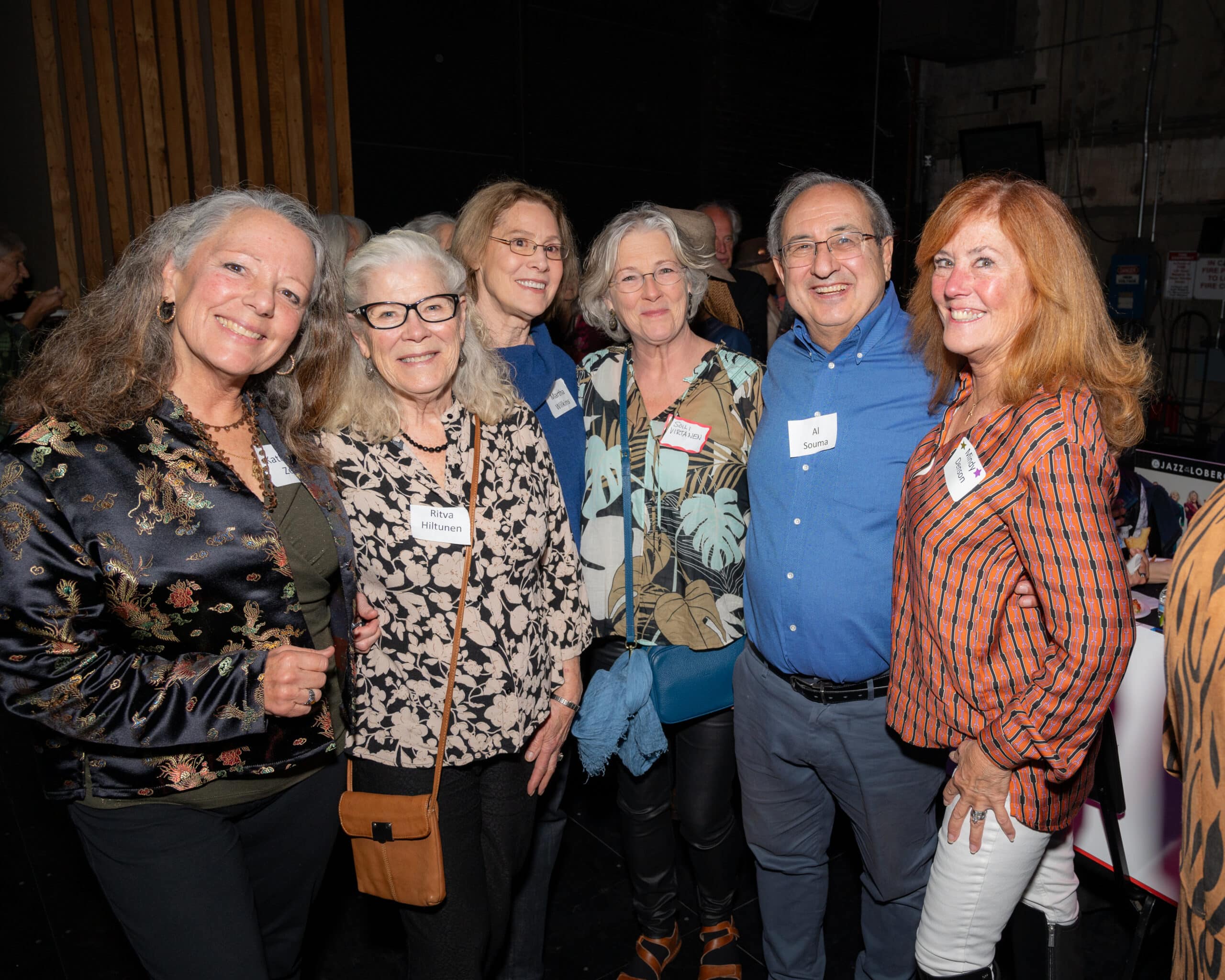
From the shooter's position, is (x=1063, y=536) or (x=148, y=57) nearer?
(x=1063, y=536)

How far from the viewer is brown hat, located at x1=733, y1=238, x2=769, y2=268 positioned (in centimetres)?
553

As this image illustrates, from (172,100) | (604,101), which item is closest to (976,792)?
(172,100)

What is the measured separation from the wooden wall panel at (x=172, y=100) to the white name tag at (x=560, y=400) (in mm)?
3752

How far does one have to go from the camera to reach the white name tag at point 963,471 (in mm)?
1465

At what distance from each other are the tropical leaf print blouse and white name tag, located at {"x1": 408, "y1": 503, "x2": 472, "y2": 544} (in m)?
0.51

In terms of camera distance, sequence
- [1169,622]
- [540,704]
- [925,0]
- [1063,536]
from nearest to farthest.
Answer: [1169,622]
[1063,536]
[540,704]
[925,0]

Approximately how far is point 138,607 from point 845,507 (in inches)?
52.7

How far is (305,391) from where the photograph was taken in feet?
5.93

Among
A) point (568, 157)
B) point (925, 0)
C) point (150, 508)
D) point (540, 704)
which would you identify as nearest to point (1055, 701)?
point (540, 704)

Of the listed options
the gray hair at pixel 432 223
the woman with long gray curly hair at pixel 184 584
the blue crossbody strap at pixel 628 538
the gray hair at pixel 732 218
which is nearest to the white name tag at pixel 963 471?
the blue crossbody strap at pixel 628 538

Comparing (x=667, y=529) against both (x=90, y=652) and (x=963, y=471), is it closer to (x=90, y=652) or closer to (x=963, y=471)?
(x=963, y=471)

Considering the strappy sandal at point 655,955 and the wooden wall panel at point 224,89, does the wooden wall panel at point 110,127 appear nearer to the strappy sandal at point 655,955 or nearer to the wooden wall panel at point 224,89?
the wooden wall panel at point 224,89

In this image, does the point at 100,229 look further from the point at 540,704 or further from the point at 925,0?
the point at 925,0

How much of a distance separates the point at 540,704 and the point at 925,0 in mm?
9290
